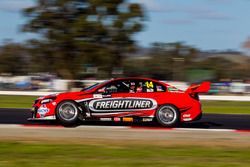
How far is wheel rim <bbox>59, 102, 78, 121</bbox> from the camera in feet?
39.7

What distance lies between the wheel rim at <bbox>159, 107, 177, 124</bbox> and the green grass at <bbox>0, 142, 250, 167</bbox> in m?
3.01

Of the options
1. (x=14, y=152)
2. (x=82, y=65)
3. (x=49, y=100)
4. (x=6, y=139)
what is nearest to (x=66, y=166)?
(x=14, y=152)

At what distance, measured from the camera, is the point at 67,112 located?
12109mm

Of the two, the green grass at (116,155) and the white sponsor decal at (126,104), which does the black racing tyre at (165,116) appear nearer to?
the white sponsor decal at (126,104)

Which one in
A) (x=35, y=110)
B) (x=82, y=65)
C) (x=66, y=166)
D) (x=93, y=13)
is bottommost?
(x=66, y=166)

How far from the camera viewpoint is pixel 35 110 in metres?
12.3

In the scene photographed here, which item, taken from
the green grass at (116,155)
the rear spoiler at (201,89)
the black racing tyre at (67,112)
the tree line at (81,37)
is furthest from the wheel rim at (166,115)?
the tree line at (81,37)

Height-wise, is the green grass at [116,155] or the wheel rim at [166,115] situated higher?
the wheel rim at [166,115]

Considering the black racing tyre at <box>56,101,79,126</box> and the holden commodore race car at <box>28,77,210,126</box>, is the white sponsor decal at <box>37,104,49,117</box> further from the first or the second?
the black racing tyre at <box>56,101,79,126</box>

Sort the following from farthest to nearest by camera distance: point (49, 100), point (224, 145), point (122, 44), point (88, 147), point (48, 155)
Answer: point (122, 44) → point (49, 100) → point (224, 145) → point (88, 147) → point (48, 155)

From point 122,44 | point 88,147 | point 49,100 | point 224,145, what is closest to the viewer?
point 88,147

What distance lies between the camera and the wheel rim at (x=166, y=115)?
12273 millimetres

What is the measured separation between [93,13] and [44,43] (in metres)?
4.31

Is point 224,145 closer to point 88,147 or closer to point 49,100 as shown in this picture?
point 88,147
